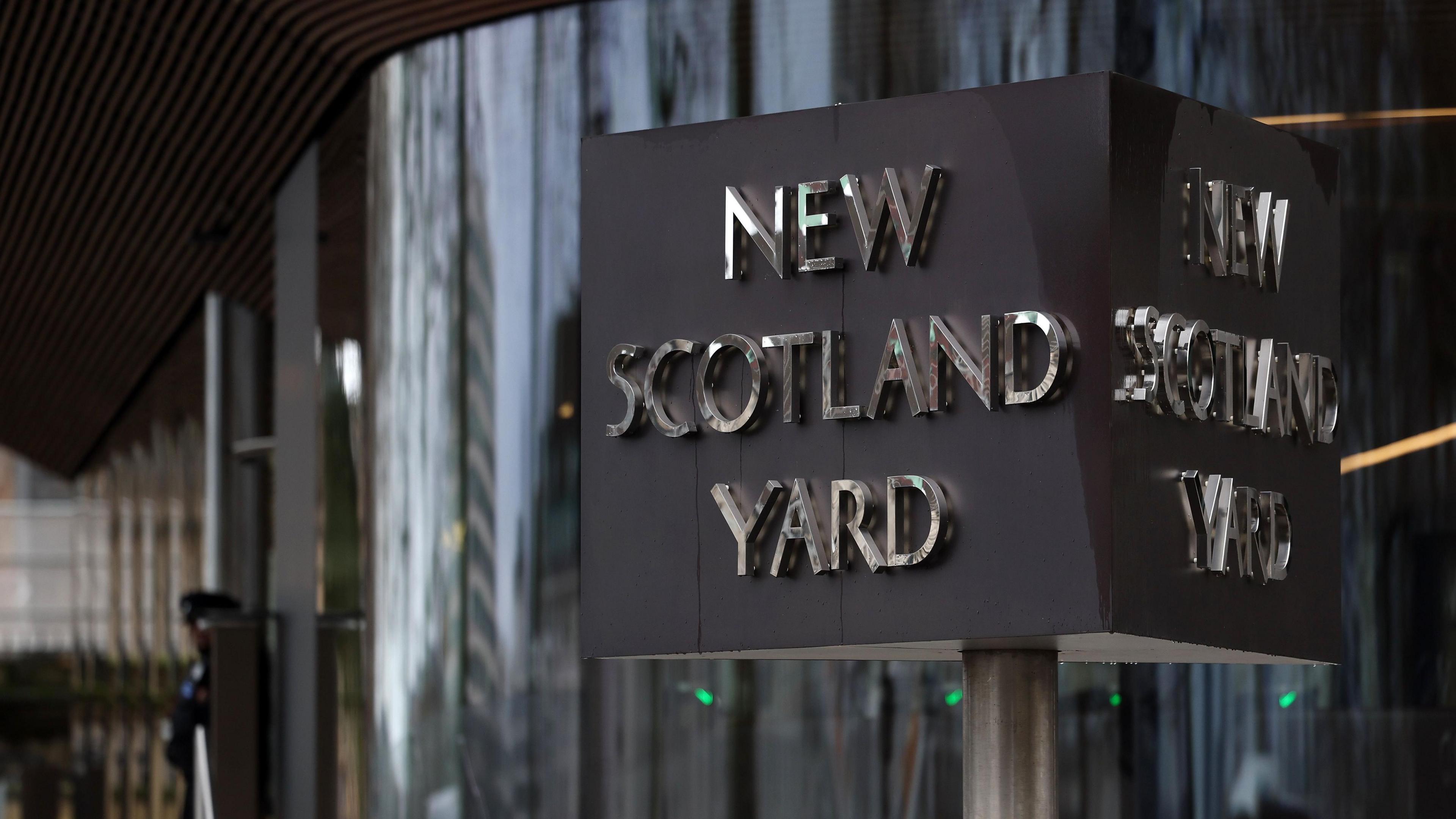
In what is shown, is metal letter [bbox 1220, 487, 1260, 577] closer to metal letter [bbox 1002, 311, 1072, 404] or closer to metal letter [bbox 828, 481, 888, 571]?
metal letter [bbox 1002, 311, 1072, 404]

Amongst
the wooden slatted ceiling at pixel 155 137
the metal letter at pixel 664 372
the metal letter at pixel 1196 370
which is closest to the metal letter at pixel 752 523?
the metal letter at pixel 664 372

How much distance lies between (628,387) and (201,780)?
10.1 m

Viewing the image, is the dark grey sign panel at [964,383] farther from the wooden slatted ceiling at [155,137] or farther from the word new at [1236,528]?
the wooden slatted ceiling at [155,137]

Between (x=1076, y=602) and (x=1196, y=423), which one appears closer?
(x=1076, y=602)

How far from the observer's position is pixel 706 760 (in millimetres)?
10367

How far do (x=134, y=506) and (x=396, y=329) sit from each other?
717 inches

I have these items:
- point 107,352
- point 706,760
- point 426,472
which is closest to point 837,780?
point 706,760

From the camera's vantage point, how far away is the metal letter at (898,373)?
5238mm

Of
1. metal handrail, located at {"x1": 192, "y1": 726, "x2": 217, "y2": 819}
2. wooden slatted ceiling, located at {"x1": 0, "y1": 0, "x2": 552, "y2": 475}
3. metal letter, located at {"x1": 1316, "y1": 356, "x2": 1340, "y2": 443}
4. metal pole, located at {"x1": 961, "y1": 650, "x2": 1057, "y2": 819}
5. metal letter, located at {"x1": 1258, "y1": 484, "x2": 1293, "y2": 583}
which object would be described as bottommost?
metal handrail, located at {"x1": 192, "y1": 726, "x2": 217, "y2": 819}

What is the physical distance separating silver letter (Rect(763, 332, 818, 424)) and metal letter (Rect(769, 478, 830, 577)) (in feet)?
0.58

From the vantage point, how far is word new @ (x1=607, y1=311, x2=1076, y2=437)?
16.7 ft

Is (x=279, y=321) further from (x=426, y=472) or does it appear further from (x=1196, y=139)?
(x=1196, y=139)

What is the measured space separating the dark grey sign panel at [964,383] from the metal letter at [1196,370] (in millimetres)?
14

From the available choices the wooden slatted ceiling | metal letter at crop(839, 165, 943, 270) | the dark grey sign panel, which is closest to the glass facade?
the wooden slatted ceiling
